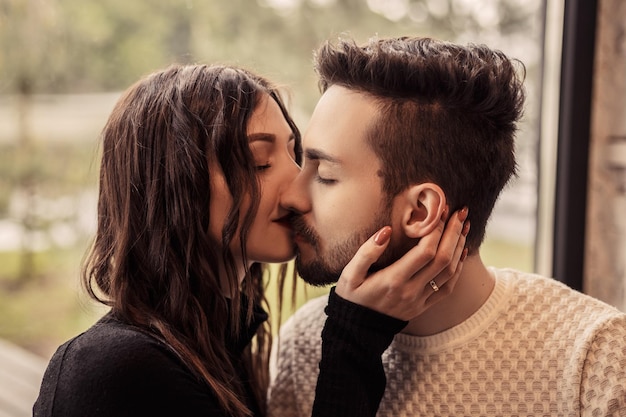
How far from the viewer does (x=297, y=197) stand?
139 cm

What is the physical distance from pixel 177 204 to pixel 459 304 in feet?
1.86

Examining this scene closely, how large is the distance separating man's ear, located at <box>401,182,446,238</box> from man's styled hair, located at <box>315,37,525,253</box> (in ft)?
0.08

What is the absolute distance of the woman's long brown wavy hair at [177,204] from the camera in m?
1.29

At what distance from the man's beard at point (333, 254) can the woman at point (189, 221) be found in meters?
0.04

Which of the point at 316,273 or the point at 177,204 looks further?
the point at 316,273

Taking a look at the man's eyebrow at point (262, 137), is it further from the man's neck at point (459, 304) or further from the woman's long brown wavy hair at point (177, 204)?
the man's neck at point (459, 304)

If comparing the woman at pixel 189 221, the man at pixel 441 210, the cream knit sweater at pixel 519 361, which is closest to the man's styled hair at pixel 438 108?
the man at pixel 441 210

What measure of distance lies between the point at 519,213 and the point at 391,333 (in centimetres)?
109

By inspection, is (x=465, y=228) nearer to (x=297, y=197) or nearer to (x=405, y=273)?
(x=405, y=273)

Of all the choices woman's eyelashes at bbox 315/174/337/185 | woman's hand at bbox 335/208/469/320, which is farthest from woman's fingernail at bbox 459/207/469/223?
woman's eyelashes at bbox 315/174/337/185

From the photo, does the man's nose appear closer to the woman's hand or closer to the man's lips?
the man's lips

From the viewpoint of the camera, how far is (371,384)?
1280 mm

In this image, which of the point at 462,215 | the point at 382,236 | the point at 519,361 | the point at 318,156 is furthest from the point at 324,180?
the point at 519,361

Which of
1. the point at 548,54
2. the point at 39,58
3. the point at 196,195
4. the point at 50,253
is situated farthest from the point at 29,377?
the point at 548,54
